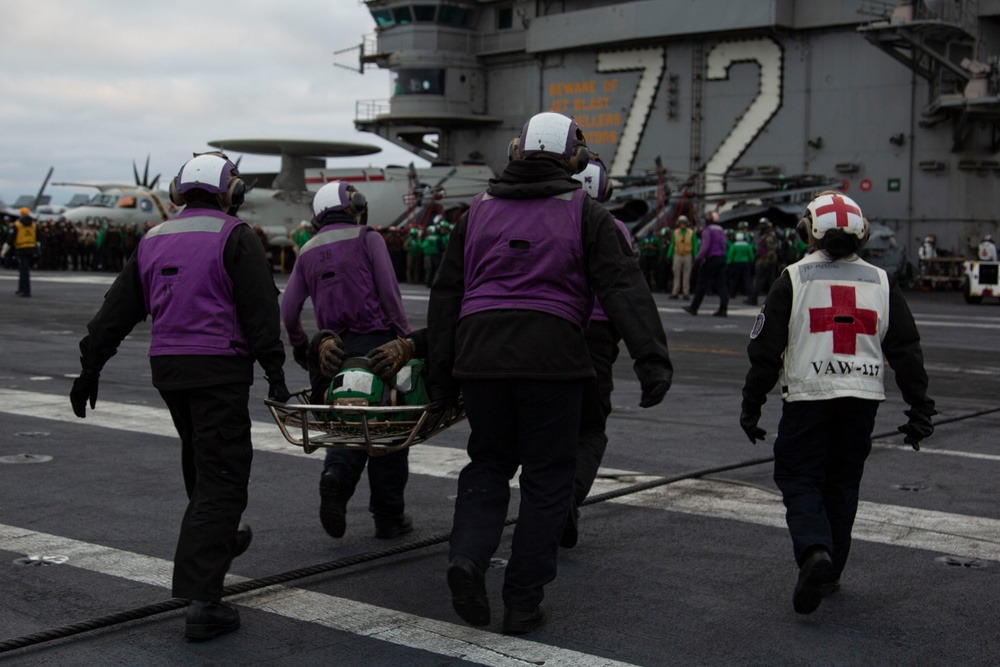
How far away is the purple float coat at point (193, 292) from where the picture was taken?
16.0 ft

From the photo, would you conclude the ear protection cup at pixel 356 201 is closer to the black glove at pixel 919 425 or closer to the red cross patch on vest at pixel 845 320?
the red cross patch on vest at pixel 845 320

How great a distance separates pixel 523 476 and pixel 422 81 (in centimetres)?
4362

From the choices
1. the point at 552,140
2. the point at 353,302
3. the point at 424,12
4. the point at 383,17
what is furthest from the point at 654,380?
the point at 383,17

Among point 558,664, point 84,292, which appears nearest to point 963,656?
point 558,664

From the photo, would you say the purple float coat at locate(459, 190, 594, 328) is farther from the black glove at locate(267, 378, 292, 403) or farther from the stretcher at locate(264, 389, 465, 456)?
the black glove at locate(267, 378, 292, 403)

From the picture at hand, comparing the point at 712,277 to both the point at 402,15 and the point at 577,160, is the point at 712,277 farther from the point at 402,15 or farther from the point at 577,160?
the point at 402,15

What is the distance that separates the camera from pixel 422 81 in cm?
Answer: 4694

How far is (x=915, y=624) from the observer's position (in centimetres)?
475

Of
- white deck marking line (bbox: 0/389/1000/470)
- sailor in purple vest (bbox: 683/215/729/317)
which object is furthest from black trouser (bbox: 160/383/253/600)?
sailor in purple vest (bbox: 683/215/729/317)

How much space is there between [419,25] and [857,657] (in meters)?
45.0

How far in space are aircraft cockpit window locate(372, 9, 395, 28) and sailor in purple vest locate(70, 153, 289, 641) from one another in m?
44.6

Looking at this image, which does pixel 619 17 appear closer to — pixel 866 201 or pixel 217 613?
pixel 866 201

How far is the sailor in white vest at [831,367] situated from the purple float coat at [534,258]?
3.18ft

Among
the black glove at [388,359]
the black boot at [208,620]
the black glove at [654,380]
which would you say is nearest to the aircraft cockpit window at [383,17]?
the black glove at [388,359]
